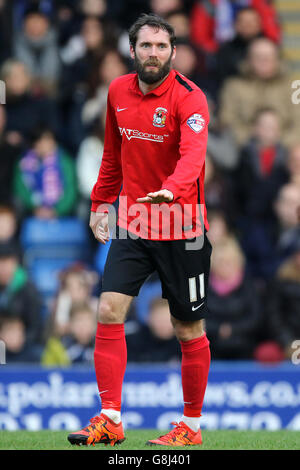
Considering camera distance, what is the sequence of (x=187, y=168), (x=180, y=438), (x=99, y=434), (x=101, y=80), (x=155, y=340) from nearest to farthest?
1. (x=187, y=168)
2. (x=99, y=434)
3. (x=180, y=438)
4. (x=155, y=340)
5. (x=101, y=80)

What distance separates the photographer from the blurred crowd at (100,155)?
381 inches

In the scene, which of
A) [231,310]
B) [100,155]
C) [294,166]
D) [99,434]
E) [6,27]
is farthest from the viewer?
[6,27]

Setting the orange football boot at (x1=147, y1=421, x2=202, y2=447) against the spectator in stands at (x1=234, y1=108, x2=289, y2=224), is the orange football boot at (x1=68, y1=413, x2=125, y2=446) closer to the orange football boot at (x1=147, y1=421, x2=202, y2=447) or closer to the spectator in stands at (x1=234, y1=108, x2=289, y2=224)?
the orange football boot at (x1=147, y1=421, x2=202, y2=447)

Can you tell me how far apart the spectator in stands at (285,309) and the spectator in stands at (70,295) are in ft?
5.64

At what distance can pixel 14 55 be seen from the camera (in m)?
12.0

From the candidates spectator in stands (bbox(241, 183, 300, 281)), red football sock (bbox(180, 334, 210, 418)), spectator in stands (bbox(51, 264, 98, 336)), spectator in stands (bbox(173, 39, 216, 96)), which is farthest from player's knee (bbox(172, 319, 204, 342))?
spectator in stands (bbox(173, 39, 216, 96))

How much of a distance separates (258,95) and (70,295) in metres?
3.07

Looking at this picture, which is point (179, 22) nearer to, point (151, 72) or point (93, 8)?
point (93, 8)

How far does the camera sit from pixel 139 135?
227 inches

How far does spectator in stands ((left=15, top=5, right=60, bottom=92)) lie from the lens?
11484 mm

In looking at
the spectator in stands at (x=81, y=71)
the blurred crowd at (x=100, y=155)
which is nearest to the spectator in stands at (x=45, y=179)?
the blurred crowd at (x=100, y=155)

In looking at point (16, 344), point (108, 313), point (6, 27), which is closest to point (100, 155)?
point (16, 344)

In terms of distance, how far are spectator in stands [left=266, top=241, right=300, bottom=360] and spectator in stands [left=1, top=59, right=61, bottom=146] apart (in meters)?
3.18

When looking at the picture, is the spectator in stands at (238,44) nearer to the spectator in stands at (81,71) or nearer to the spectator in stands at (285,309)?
the spectator in stands at (81,71)
